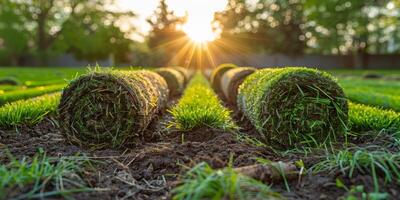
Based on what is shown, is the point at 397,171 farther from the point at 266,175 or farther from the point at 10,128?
the point at 10,128

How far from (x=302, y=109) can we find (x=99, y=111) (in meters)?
2.06

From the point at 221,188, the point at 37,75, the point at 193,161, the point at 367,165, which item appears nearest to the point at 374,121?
the point at 367,165

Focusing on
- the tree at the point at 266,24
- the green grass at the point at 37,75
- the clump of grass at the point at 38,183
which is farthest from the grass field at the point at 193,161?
the tree at the point at 266,24

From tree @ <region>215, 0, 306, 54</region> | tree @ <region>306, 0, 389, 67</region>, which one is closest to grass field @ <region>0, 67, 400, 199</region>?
tree @ <region>306, 0, 389, 67</region>

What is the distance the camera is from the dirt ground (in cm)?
285

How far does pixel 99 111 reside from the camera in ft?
14.1

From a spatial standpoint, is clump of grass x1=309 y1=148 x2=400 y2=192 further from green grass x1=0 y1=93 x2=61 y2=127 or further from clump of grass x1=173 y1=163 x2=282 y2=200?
green grass x1=0 y1=93 x2=61 y2=127

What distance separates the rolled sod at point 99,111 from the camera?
427 centimetres

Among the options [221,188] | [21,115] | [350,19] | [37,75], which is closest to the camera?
[221,188]

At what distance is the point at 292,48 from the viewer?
40.8m

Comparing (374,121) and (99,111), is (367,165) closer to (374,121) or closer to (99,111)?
(374,121)

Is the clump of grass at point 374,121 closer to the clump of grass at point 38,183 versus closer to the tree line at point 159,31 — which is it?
the clump of grass at point 38,183

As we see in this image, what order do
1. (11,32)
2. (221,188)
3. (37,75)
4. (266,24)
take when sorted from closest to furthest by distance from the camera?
(221,188), (37,75), (11,32), (266,24)

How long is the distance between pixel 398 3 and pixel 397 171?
2962 centimetres
